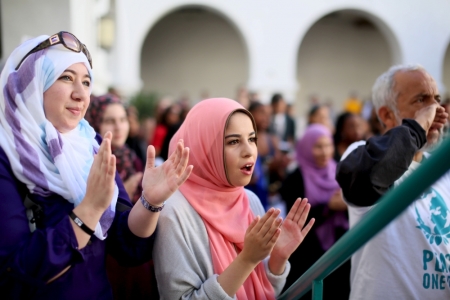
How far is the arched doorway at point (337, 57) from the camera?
1730 centimetres

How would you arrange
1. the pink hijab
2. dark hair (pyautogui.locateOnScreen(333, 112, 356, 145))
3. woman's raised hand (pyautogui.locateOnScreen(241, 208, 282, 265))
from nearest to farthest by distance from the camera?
woman's raised hand (pyautogui.locateOnScreen(241, 208, 282, 265)), the pink hijab, dark hair (pyautogui.locateOnScreen(333, 112, 356, 145))

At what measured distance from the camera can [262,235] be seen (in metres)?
1.72

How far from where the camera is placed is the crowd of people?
154 cm

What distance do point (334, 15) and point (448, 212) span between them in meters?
15.9

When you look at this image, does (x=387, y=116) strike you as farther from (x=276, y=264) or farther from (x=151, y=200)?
(x=151, y=200)

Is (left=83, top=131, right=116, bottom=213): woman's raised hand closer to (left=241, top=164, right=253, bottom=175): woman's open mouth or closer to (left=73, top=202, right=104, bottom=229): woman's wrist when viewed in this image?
(left=73, top=202, right=104, bottom=229): woman's wrist

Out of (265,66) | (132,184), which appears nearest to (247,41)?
(265,66)

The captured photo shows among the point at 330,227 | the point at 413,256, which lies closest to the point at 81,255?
the point at 413,256

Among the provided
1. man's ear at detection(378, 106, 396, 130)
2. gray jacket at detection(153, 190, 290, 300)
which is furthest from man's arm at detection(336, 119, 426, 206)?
gray jacket at detection(153, 190, 290, 300)

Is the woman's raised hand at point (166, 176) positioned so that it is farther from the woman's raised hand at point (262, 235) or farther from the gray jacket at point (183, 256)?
the woman's raised hand at point (262, 235)

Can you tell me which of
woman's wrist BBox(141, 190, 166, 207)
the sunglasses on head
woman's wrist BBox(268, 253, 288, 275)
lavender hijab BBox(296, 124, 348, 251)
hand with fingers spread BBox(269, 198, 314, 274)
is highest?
the sunglasses on head

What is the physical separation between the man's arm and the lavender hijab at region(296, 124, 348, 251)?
120cm

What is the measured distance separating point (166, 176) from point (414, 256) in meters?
1.15

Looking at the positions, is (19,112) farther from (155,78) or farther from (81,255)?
(155,78)
